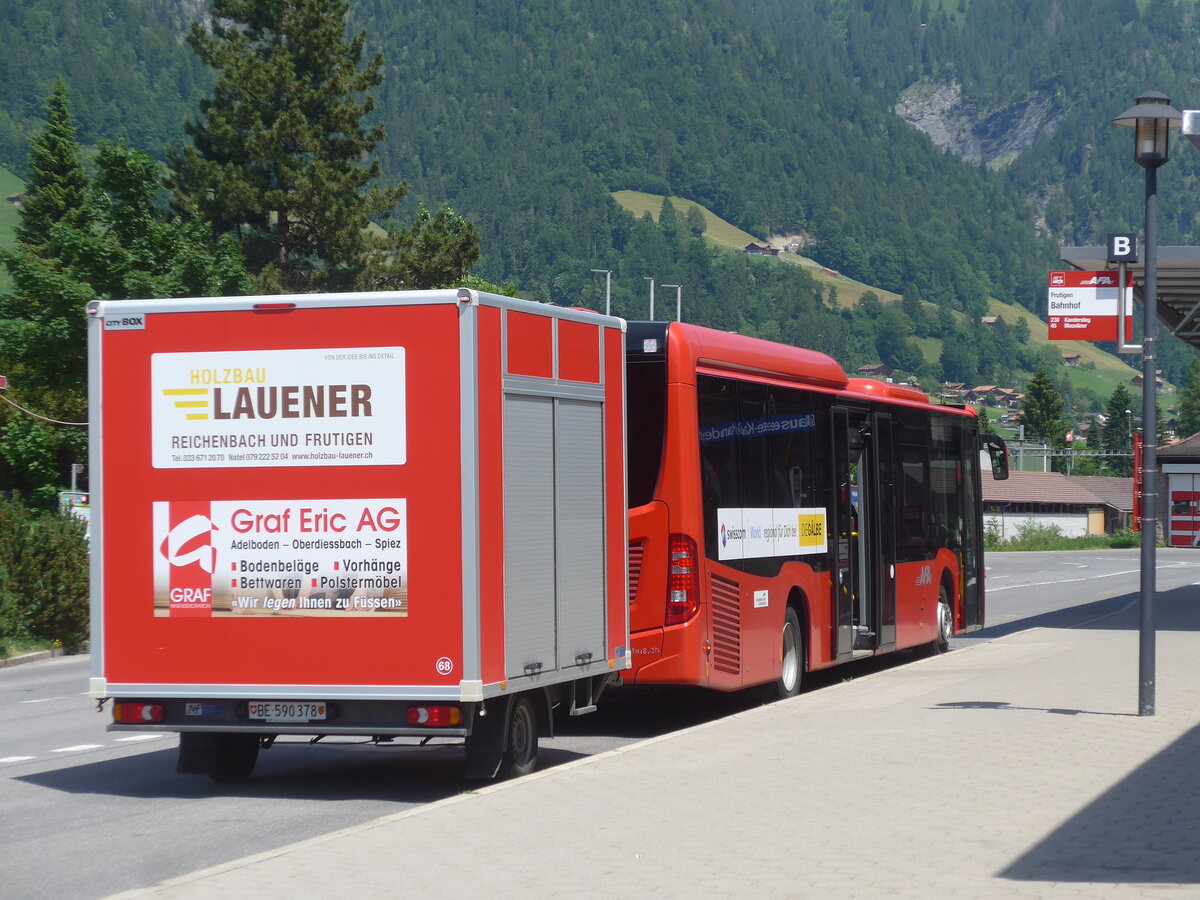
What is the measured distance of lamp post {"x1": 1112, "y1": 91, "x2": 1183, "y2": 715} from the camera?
42.1 ft

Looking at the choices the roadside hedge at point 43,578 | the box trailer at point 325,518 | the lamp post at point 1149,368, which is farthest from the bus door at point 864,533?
the roadside hedge at point 43,578

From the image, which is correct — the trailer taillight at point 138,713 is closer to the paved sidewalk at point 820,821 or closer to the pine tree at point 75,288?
the paved sidewalk at point 820,821

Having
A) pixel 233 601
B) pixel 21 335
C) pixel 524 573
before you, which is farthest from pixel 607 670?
pixel 21 335

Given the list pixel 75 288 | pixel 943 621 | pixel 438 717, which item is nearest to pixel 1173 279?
pixel 943 621

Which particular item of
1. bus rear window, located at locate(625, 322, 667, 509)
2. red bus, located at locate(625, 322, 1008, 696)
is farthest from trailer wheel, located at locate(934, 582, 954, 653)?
bus rear window, located at locate(625, 322, 667, 509)

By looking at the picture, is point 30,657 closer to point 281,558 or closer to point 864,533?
point 864,533

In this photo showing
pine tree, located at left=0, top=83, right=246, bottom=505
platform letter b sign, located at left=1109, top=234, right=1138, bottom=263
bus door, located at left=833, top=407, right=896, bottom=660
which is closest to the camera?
platform letter b sign, located at left=1109, top=234, right=1138, bottom=263

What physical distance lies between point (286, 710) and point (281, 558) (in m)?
0.91

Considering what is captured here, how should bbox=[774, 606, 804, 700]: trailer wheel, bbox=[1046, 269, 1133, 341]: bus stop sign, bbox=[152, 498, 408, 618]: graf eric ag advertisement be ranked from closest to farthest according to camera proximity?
1. bbox=[152, 498, 408, 618]: graf eric ag advertisement
2. bbox=[1046, 269, 1133, 341]: bus stop sign
3. bbox=[774, 606, 804, 700]: trailer wheel

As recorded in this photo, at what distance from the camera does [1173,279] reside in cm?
2667

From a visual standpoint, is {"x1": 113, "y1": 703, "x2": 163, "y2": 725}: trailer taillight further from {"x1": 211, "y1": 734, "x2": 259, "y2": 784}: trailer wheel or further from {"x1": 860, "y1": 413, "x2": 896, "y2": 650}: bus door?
{"x1": 860, "y1": 413, "x2": 896, "y2": 650}: bus door

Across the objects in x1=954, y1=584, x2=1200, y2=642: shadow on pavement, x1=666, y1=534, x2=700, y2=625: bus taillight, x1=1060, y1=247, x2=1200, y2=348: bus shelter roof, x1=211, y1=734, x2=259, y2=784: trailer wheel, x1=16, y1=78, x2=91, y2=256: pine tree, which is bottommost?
x1=954, y1=584, x2=1200, y2=642: shadow on pavement

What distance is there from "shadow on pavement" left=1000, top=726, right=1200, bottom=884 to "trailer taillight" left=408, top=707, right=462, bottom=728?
3.48 m

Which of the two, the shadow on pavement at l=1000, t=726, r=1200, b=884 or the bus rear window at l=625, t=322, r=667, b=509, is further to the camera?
the bus rear window at l=625, t=322, r=667, b=509
